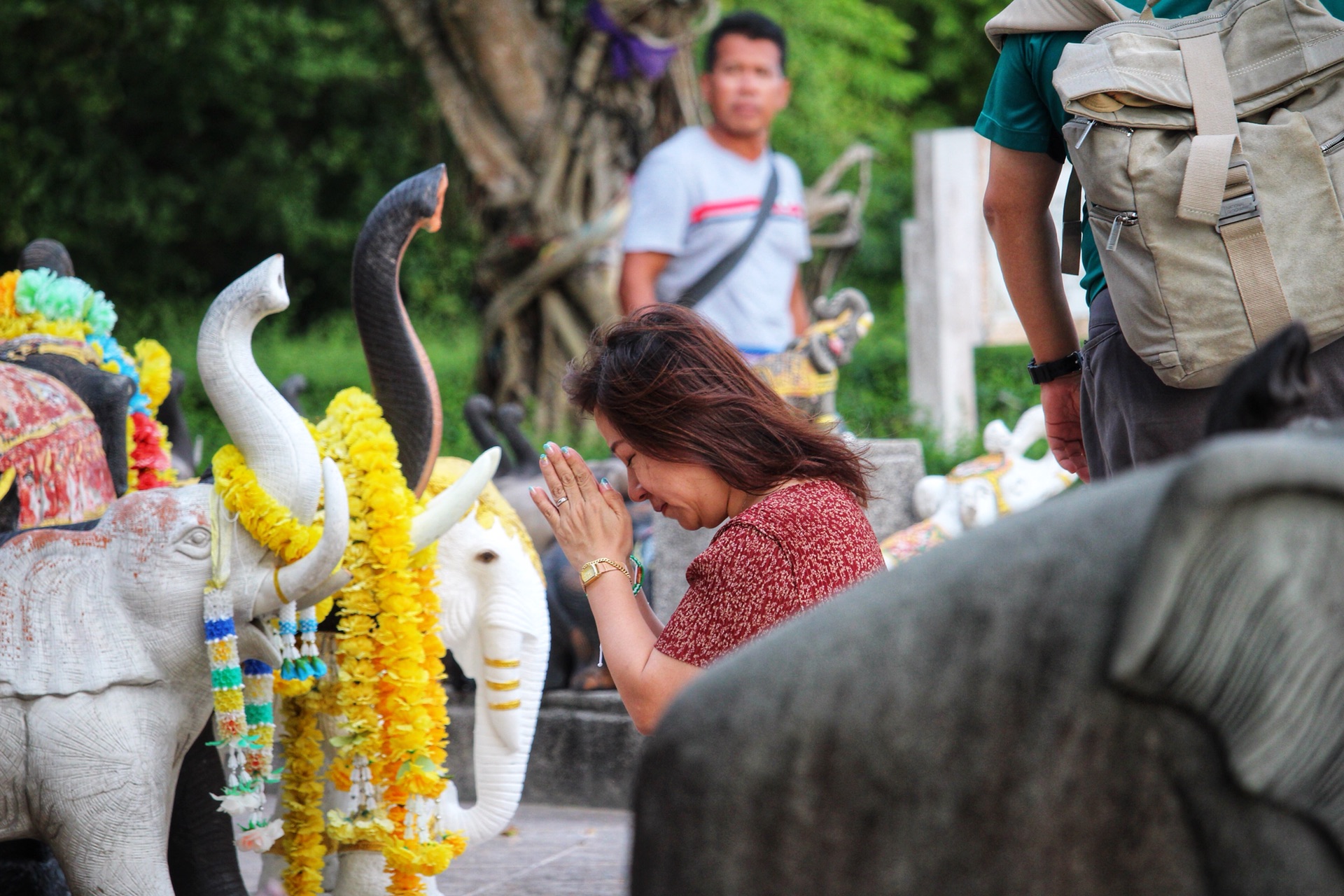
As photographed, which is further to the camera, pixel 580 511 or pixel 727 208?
pixel 727 208

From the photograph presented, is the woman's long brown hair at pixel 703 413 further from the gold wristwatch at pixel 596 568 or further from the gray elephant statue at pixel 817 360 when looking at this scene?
the gray elephant statue at pixel 817 360

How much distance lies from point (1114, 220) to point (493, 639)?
2188 millimetres

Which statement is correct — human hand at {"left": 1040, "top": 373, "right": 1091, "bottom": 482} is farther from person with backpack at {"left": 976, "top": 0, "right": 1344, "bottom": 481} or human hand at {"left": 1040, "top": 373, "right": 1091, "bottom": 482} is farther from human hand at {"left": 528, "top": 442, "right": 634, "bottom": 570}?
human hand at {"left": 528, "top": 442, "right": 634, "bottom": 570}

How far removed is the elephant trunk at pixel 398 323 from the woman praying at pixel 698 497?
32.6 inches

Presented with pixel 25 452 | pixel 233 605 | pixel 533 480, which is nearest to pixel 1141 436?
pixel 233 605

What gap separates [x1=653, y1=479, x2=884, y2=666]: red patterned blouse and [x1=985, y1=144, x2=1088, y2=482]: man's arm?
0.67m

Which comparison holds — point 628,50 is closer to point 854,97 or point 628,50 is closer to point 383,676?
point 383,676

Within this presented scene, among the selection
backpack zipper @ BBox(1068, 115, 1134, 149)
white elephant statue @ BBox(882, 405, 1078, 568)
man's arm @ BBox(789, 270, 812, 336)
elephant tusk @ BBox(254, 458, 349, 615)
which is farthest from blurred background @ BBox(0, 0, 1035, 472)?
backpack zipper @ BBox(1068, 115, 1134, 149)

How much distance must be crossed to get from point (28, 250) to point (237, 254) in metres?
15.5

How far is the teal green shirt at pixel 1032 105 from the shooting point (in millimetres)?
2416

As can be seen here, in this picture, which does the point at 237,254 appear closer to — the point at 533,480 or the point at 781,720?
the point at 533,480

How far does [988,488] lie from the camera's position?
5.00 metres

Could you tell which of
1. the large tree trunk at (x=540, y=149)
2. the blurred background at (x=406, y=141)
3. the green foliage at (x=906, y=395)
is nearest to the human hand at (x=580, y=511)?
the green foliage at (x=906, y=395)

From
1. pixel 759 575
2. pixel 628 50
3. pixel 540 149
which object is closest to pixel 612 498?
pixel 759 575
